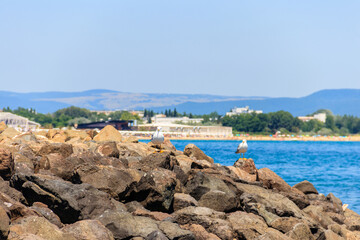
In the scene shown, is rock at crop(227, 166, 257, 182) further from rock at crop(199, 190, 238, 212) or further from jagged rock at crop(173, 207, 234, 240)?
jagged rock at crop(173, 207, 234, 240)

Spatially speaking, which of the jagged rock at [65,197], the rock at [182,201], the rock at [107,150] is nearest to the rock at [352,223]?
the rock at [182,201]

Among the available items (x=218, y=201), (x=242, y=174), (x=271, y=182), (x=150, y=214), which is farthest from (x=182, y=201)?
(x=242, y=174)

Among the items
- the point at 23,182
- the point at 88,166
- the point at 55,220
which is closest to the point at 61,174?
the point at 88,166

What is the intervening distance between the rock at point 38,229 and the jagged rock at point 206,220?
2780 mm

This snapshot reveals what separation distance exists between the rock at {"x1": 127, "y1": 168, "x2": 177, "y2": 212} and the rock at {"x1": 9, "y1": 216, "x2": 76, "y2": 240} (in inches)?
122

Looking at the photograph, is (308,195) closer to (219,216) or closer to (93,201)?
(219,216)

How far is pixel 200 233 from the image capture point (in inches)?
421

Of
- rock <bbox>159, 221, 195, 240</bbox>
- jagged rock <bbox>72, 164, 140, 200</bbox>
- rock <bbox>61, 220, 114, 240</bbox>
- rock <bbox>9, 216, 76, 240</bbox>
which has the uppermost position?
jagged rock <bbox>72, 164, 140, 200</bbox>

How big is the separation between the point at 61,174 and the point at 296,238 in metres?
4.81

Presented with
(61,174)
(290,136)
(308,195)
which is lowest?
(290,136)

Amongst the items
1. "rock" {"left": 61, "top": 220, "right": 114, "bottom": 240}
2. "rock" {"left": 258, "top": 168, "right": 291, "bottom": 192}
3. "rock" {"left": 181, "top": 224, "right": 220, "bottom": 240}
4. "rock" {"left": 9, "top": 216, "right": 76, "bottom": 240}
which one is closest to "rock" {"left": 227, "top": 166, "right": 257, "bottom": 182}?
"rock" {"left": 258, "top": 168, "right": 291, "bottom": 192}

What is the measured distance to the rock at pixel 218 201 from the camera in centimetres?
1269

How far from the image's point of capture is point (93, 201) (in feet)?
36.0

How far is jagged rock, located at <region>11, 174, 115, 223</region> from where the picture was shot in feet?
34.7
